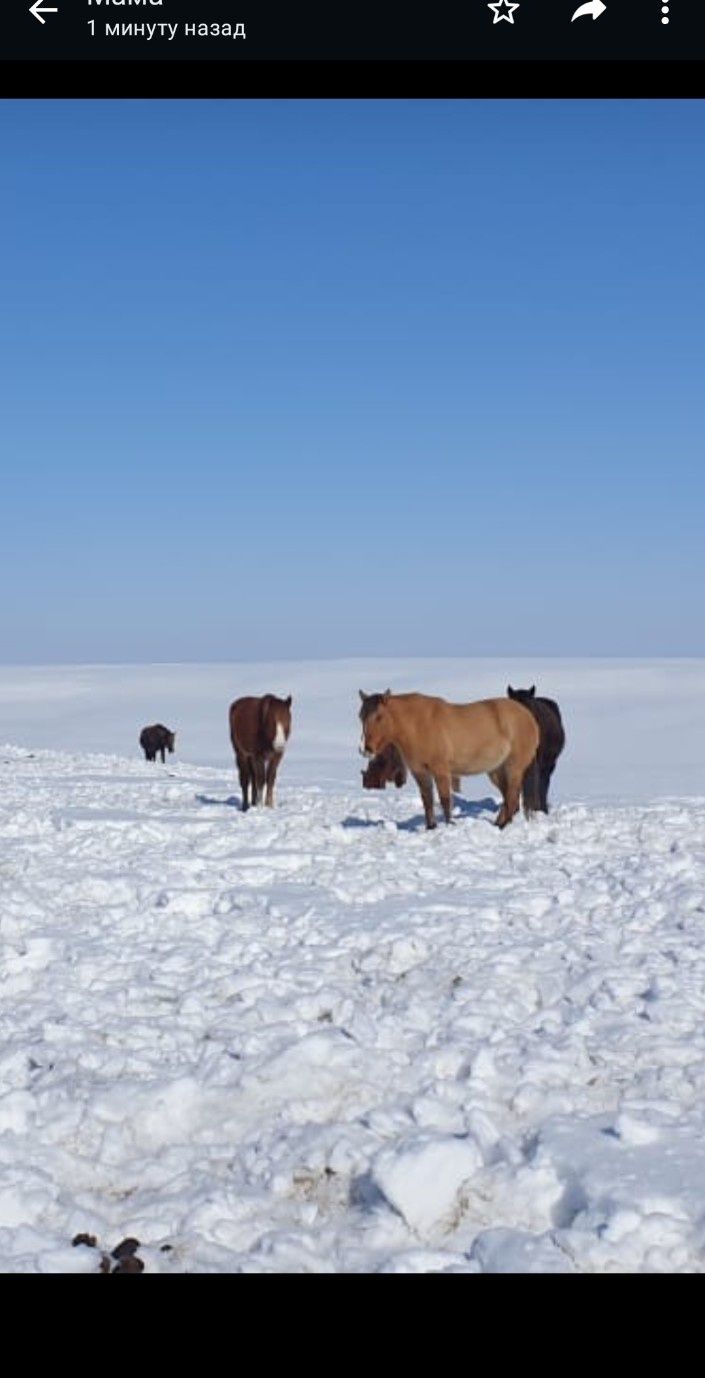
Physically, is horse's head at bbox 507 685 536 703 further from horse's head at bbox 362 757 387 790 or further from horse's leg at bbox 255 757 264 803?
horse's head at bbox 362 757 387 790

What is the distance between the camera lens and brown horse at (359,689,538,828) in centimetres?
1287

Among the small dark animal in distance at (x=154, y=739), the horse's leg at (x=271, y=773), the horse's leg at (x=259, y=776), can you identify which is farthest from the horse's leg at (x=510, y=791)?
the small dark animal in distance at (x=154, y=739)

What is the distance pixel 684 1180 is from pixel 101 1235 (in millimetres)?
2018

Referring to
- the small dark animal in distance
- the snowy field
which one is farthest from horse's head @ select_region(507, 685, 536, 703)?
the small dark animal in distance

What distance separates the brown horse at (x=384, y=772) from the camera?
19875mm

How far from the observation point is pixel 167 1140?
5117 mm

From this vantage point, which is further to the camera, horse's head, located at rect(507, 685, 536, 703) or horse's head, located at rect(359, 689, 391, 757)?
→ horse's head, located at rect(507, 685, 536, 703)

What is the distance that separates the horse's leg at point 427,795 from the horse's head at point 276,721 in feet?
10.3

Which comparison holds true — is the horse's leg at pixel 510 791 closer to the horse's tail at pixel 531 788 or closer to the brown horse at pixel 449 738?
the brown horse at pixel 449 738

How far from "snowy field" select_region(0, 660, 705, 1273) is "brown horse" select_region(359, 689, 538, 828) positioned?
58 centimetres

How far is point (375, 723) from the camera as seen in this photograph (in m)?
12.8
